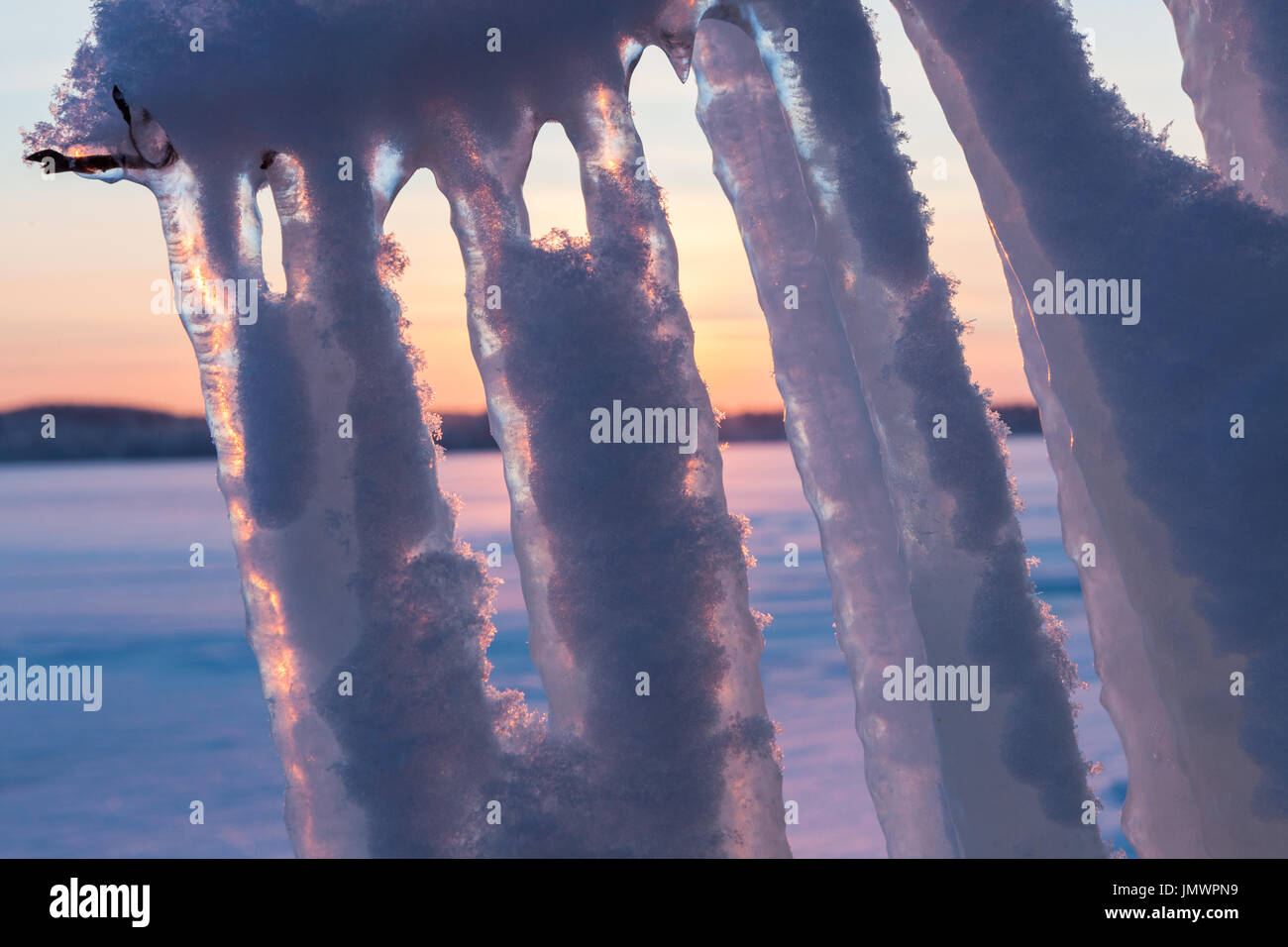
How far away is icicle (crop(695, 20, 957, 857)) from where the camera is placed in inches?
314

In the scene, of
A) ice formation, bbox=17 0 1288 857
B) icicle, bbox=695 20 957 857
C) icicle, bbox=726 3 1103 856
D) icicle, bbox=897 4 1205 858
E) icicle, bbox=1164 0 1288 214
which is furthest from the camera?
icicle, bbox=695 20 957 857

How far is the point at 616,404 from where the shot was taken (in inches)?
219

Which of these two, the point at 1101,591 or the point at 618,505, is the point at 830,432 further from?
the point at 618,505

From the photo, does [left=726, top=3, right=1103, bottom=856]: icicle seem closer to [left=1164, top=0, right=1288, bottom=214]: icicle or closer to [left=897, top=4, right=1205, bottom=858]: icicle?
[left=897, top=4, right=1205, bottom=858]: icicle

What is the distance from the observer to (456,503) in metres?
5.73

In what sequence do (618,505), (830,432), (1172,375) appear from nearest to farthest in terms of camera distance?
(618,505) < (1172,375) < (830,432)

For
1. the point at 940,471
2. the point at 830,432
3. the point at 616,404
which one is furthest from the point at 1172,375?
the point at 616,404

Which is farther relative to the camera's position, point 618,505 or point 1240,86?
point 1240,86

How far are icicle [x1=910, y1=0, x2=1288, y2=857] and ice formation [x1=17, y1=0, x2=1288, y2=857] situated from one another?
2 cm

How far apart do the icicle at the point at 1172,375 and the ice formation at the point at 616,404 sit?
0.8 inches

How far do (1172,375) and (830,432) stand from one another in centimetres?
289

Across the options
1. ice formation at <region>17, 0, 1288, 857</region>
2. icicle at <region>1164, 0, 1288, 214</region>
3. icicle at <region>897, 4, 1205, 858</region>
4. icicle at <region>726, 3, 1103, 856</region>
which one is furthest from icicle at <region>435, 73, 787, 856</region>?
icicle at <region>1164, 0, 1288, 214</region>
